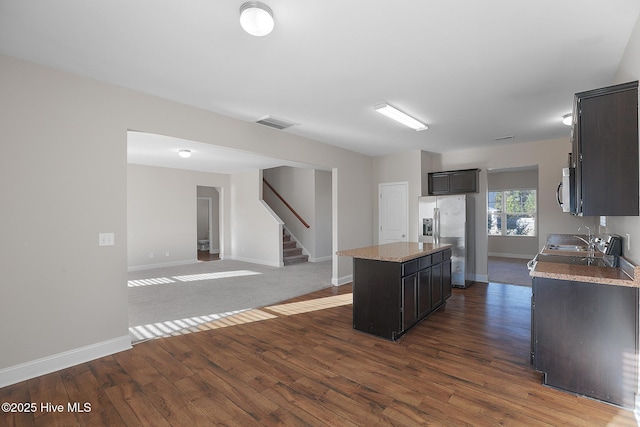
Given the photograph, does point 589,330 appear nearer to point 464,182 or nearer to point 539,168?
point 464,182

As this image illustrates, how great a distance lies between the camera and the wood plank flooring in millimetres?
2002

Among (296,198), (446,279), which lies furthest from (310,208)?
(446,279)

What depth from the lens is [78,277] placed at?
281 centimetres

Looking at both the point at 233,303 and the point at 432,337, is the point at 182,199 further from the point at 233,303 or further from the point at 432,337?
the point at 432,337

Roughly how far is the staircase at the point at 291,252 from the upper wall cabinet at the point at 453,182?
13.5 feet

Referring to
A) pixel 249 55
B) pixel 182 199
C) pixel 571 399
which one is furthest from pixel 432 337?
pixel 182 199

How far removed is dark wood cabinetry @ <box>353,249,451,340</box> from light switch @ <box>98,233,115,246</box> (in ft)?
8.70

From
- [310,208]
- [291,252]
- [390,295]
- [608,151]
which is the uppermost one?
[608,151]

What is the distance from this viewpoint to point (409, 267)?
3.34 meters

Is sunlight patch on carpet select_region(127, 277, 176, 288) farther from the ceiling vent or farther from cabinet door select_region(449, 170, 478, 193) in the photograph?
Result: cabinet door select_region(449, 170, 478, 193)

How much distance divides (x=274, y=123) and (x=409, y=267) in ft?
8.99

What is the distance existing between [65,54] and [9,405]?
278cm

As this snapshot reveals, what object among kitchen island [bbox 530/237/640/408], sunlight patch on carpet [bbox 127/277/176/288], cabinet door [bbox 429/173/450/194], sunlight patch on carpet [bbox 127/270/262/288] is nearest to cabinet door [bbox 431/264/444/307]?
kitchen island [bbox 530/237/640/408]

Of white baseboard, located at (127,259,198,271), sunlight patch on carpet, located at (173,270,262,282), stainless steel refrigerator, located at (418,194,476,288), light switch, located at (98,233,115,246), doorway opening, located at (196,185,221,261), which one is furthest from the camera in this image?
doorway opening, located at (196,185,221,261)
